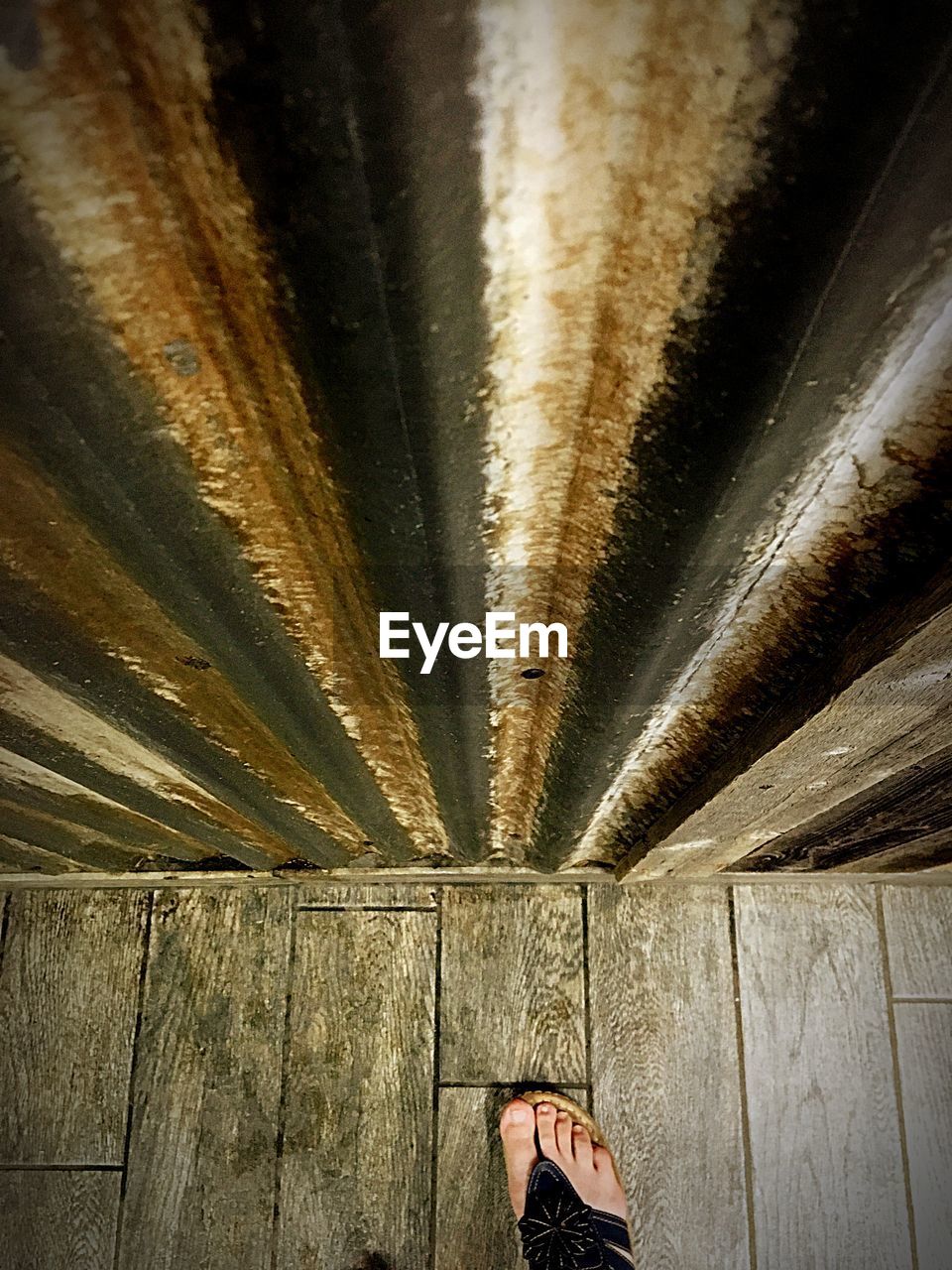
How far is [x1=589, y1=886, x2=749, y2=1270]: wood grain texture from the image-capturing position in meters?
2.03

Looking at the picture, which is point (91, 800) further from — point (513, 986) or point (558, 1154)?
point (558, 1154)

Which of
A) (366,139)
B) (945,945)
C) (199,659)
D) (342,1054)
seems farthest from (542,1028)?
(366,139)

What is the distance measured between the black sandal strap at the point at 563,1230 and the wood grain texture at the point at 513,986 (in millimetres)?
233

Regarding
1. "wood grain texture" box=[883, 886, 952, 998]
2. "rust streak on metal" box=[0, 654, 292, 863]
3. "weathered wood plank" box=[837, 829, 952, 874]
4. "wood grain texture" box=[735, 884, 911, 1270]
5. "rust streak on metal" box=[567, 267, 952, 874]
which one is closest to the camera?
"rust streak on metal" box=[567, 267, 952, 874]

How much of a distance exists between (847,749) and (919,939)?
166cm

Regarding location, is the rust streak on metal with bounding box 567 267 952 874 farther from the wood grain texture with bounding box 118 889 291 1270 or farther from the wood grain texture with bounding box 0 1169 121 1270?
the wood grain texture with bounding box 0 1169 121 1270

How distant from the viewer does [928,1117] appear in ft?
6.75

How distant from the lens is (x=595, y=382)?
0.51 metres

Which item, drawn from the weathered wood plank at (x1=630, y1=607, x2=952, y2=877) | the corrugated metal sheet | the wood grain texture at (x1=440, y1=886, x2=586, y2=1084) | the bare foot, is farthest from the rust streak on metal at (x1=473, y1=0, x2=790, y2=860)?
the bare foot

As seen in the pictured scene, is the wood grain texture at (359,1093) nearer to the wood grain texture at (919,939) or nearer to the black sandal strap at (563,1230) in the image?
the black sandal strap at (563,1230)

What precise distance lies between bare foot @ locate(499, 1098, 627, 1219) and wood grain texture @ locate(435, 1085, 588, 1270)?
0.13 feet

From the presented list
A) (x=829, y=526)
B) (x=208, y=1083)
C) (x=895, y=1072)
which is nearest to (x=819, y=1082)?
(x=895, y=1072)

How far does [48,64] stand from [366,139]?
0.43 ft

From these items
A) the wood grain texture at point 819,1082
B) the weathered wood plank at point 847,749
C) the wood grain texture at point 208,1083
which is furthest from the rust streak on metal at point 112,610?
the wood grain texture at point 819,1082
